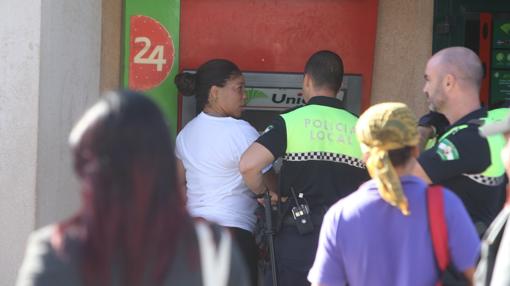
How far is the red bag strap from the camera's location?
310 centimetres

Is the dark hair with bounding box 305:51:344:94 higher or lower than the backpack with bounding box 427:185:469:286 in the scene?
higher

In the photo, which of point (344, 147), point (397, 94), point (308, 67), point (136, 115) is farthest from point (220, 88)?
point (136, 115)

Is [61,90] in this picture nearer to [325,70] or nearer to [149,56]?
[149,56]

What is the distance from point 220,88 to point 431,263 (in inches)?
87.0

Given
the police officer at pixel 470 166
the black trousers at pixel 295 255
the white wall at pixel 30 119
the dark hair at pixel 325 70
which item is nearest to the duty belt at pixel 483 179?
the police officer at pixel 470 166

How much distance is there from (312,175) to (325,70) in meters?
0.56

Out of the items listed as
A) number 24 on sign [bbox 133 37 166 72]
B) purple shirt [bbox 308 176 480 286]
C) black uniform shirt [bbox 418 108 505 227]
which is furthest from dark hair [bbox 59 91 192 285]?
number 24 on sign [bbox 133 37 166 72]

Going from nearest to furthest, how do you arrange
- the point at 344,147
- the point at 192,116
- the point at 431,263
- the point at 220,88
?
the point at 431,263, the point at 344,147, the point at 220,88, the point at 192,116

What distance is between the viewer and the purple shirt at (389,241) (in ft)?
10.2

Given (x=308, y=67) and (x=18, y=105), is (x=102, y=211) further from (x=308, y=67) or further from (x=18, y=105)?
(x=18, y=105)

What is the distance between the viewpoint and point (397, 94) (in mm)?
6078

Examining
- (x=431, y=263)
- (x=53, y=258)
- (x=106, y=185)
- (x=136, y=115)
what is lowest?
(x=431, y=263)

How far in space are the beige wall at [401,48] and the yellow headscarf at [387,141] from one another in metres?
2.84

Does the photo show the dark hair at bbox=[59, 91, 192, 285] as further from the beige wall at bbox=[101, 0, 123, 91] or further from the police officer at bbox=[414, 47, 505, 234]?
the beige wall at bbox=[101, 0, 123, 91]
